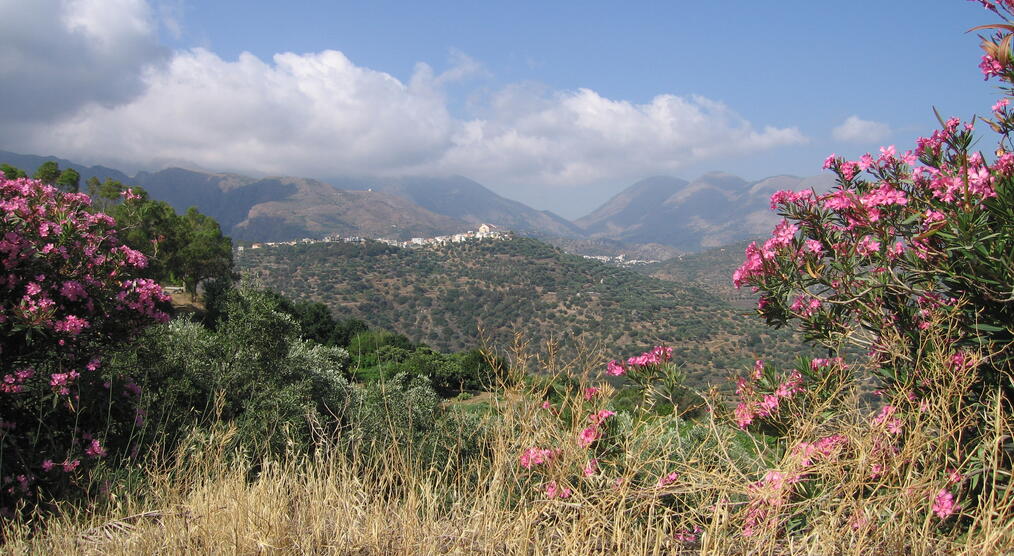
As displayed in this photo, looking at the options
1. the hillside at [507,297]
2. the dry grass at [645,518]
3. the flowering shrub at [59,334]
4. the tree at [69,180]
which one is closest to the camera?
the dry grass at [645,518]

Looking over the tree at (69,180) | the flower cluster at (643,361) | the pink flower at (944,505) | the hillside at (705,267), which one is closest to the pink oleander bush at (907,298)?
the pink flower at (944,505)

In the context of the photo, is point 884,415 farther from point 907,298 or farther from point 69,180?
point 69,180

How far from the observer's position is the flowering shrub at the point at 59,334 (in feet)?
12.1

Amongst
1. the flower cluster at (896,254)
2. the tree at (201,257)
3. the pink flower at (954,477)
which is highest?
the flower cluster at (896,254)

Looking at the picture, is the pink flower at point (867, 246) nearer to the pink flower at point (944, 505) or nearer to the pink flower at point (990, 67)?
the pink flower at point (990, 67)

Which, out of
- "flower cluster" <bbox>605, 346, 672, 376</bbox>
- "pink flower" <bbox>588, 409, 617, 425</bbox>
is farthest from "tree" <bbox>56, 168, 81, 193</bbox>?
"pink flower" <bbox>588, 409, 617, 425</bbox>

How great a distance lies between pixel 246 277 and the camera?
681 cm

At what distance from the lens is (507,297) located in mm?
61250

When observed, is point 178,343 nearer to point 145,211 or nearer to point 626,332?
point 145,211

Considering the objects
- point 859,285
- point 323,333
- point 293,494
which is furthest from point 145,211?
point 859,285

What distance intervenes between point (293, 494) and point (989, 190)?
12.4 feet

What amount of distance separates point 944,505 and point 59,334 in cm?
532

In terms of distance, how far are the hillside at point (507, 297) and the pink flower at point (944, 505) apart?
1157 inches

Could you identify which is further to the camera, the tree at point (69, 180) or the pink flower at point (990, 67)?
the tree at point (69, 180)
